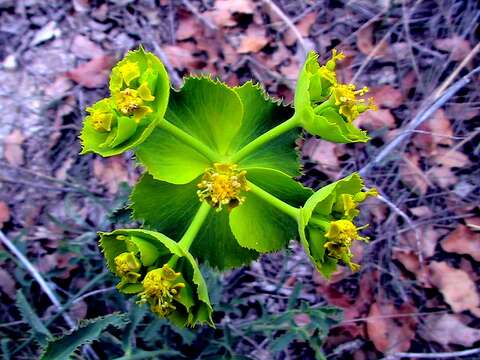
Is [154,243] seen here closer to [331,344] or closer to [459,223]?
[331,344]

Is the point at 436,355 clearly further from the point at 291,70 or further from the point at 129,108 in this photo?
the point at 129,108

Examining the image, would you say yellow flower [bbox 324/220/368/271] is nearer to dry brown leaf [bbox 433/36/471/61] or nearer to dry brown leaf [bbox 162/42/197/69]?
dry brown leaf [bbox 162/42/197/69]

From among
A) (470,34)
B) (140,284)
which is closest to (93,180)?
(140,284)

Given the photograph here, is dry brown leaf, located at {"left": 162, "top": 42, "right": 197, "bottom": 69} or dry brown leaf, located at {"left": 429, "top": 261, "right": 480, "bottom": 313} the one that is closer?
dry brown leaf, located at {"left": 429, "top": 261, "right": 480, "bottom": 313}

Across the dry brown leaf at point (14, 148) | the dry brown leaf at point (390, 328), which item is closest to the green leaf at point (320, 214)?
the dry brown leaf at point (390, 328)

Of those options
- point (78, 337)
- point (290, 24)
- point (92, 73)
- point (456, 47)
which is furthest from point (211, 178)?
point (456, 47)

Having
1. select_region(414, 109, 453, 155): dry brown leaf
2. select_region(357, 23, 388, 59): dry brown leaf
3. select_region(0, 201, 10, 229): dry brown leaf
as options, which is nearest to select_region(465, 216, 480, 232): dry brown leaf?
select_region(414, 109, 453, 155): dry brown leaf
